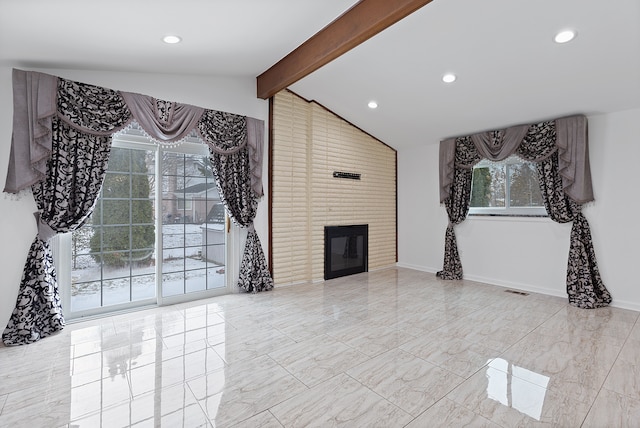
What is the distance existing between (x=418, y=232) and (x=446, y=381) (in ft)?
13.1

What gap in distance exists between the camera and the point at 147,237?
3.80m

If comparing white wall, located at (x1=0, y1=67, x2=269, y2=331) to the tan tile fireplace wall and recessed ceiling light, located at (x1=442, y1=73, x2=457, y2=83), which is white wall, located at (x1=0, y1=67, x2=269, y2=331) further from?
recessed ceiling light, located at (x1=442, y1=73, x2=457, y2=83)

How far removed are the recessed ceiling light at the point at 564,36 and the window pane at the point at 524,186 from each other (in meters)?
2.09

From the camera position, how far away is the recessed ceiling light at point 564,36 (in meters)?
2.75

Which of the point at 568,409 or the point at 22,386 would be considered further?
the point at 22,386

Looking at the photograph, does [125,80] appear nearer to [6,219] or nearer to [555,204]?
[6,219]

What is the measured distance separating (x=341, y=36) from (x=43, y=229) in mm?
3370

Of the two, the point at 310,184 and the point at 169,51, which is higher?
the point at 169,51

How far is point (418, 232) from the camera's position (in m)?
5.98

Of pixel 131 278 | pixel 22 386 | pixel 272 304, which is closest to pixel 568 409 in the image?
pixel 272 304

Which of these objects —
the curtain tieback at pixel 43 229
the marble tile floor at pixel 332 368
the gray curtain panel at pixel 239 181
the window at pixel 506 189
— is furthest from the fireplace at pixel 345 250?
the curtain tieback at pixel 43 229

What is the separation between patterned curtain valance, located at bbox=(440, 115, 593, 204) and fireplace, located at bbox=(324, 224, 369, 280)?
1.92 meters

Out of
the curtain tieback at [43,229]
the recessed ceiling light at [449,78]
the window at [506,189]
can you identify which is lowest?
the curtain tieback at [43,229]

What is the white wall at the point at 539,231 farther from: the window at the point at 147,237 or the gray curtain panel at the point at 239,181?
the window at the point at 147,237
